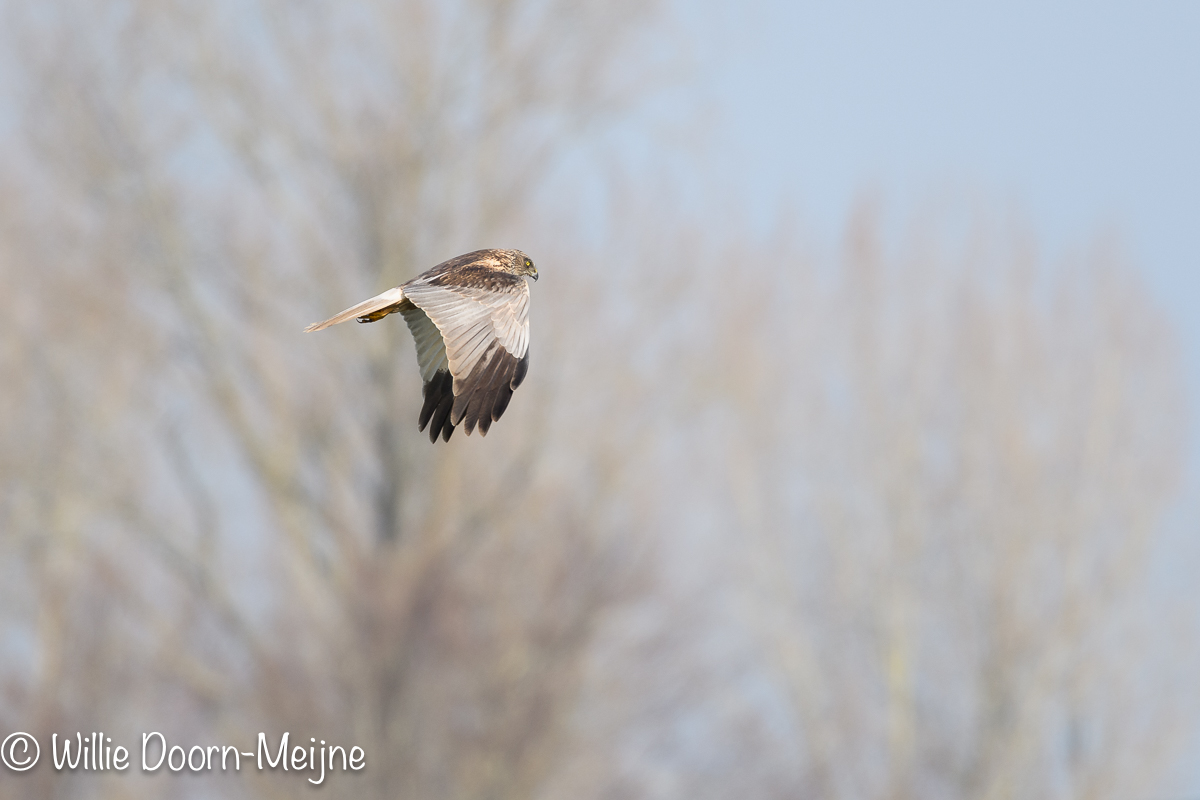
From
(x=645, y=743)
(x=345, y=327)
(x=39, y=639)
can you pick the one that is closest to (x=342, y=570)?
(x=345, y=327)

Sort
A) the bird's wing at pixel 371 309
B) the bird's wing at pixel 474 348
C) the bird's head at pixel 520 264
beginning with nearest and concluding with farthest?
the bird's wing at pixel 474 348
the bird's wing at pixel 371 309
the bird's head at pixel 520 264

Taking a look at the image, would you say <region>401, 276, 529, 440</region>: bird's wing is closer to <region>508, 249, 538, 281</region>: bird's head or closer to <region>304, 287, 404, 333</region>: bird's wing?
<region>304, 287, 404, 333</region>: bird's wing

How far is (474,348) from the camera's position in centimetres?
338

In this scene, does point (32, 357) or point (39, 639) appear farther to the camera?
point (39, 639)

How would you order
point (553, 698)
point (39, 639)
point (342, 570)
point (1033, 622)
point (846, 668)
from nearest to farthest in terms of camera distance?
point (553, 698) → point (342, 570) → point (39, 639) → point (1033, 622) → point (846, 668)

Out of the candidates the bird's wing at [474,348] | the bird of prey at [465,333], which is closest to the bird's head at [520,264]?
the bird of prey at [465,333]

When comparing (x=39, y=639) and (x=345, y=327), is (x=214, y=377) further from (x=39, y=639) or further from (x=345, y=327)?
(x=39, y=639)

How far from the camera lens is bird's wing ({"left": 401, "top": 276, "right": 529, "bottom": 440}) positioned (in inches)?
129

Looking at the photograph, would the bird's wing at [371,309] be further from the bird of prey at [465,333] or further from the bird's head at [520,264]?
the bird's head at [520,264]

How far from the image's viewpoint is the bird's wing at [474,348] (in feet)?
10.7

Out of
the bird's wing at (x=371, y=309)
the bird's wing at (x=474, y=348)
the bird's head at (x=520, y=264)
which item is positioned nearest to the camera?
the bird's wing at (x=474, y=348)

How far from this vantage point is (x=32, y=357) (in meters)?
13.2

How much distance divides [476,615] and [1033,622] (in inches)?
237

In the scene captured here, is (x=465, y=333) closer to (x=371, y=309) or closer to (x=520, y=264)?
(x=371, y=309)
